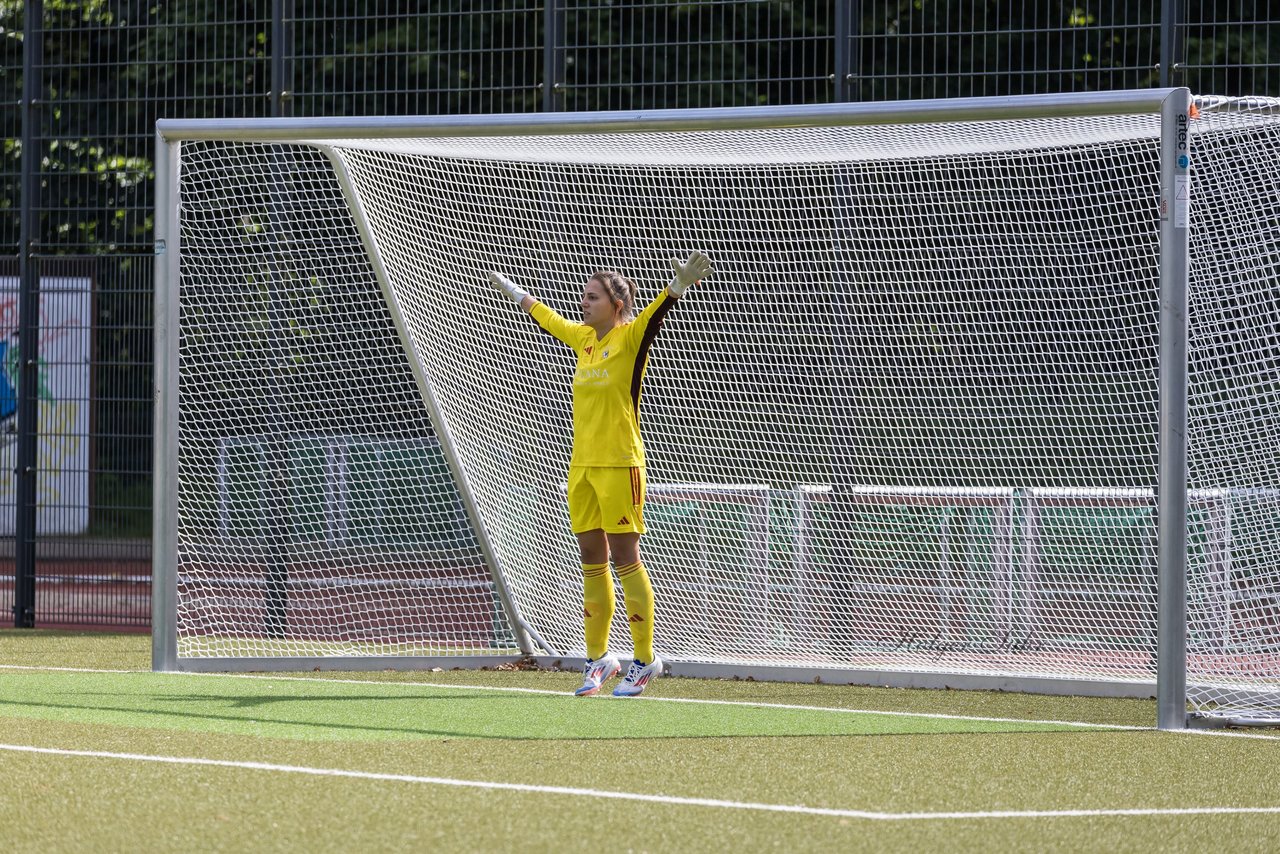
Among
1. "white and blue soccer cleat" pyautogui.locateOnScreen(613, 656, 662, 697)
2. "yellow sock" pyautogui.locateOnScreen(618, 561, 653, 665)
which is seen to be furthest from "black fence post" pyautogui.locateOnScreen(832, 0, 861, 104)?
"white and blue soccer cleat" pyautogui.locateOnScreen(613, 656, 662, 697)

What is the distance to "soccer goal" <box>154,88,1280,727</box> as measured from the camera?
26.2 ft

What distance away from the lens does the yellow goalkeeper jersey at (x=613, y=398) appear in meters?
7.39

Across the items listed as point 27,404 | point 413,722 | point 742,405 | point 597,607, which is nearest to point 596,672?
point 597,607

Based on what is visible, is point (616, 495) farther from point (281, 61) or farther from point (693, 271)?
point (281, 61)

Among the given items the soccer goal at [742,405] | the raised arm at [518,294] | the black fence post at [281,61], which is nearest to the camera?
the raised arm at [518,294]

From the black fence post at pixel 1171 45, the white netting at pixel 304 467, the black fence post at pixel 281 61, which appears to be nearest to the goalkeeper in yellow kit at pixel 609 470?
the white netting at pixel 304 467

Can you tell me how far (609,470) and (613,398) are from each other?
12.0 inches

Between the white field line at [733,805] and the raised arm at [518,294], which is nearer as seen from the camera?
the white field line at [733,805]

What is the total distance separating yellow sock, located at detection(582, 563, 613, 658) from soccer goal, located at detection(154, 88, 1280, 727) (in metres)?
1.09

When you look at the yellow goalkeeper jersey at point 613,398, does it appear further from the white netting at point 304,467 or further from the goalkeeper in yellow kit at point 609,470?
the white netting at point 304,467

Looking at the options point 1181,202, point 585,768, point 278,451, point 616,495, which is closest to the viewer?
point 585,768

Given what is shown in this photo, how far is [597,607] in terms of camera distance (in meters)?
7.55

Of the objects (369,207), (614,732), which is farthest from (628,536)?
(369,207)

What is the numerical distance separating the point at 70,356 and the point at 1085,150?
20.8ft
